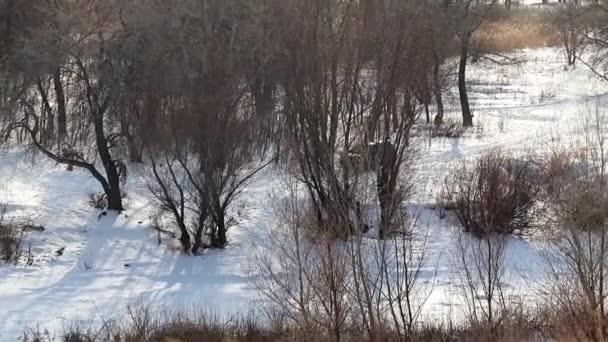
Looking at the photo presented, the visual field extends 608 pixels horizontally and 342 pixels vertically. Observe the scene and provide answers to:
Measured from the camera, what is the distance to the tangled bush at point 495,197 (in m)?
15.6

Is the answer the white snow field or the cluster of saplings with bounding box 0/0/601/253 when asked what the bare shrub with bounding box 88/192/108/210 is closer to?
the cluster of saplings with bounding box 0/0/601/253

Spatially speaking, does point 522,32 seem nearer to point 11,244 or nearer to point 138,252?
point 138,252

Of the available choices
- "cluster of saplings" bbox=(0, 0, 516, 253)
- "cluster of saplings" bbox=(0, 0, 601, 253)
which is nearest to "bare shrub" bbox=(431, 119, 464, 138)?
"cluster of saplings" bbox=(0, 0, 601, 253)

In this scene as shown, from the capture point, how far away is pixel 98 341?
1059 cm

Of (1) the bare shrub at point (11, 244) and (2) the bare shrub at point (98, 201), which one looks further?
(2) the bare shrub at point (98, 201)

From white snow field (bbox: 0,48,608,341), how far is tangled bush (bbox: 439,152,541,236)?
41cm

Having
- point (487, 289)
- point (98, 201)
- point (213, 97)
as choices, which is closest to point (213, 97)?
point (213, 97)

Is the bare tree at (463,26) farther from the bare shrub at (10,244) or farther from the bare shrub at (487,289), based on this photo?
the bare shrub at (10,244)

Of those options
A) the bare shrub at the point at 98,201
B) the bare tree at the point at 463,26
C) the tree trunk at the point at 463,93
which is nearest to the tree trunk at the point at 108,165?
the bare shrub at the point at 98,201

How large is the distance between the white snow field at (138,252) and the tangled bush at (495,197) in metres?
0.41

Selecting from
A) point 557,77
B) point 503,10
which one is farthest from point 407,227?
point 503,10

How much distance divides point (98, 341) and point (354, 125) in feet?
20.3

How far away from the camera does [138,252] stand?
49.3ft

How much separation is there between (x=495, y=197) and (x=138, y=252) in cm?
723
